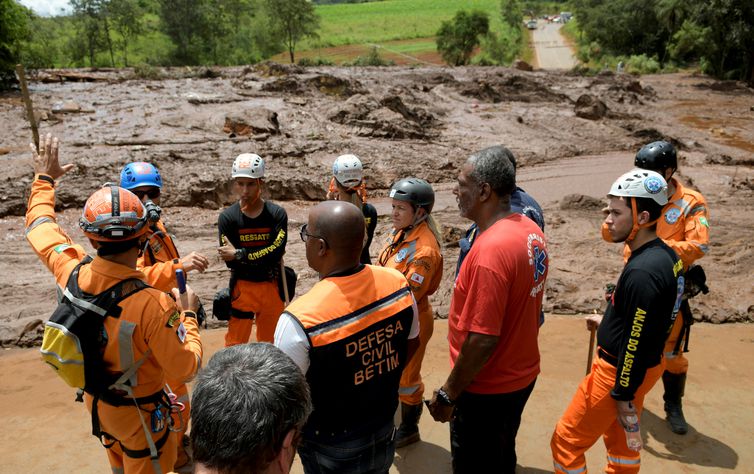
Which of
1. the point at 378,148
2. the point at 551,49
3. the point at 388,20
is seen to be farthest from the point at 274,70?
the point at 388,20

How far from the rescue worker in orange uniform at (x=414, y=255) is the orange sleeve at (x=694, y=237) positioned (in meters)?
1.94

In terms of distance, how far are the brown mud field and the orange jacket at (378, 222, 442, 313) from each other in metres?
1.45

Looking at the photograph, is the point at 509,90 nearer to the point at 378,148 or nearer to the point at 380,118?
the point at 380,118

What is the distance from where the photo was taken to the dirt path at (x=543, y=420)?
4230 mm

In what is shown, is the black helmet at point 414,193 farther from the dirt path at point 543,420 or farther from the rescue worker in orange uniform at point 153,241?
the dirt path at point 543,420

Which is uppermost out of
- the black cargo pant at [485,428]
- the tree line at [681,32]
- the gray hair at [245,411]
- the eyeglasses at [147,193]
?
the tree line at [681,32]

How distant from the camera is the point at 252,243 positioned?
4844mm

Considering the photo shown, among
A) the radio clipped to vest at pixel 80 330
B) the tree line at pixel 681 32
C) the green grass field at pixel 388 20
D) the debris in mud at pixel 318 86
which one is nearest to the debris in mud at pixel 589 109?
the debris in mud at pixel 318 86

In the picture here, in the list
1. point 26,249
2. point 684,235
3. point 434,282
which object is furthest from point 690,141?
point 26,249

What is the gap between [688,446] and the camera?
14.5 feet

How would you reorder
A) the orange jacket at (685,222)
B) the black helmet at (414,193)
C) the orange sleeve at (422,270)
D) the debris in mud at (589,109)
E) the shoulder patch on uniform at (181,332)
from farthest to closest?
the debris in mud at (589,109), the orange jacket at (685,222), the black helmet at (414,193), the orange sleeve at (422,270), the shoulder patch on uniform at (181,332)

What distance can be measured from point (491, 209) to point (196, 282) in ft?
19.2

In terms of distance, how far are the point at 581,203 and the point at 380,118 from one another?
6894mm

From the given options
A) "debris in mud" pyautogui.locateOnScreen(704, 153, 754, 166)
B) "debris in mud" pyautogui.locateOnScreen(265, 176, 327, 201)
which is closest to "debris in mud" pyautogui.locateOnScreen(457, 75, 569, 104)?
"debris in mud" pyautogui.locateOnScreen(704, 153, 754, 166)
